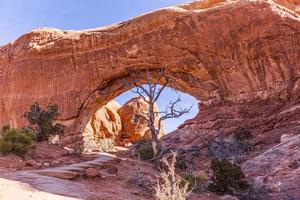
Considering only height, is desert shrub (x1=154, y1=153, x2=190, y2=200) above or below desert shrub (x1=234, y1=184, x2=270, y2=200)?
above

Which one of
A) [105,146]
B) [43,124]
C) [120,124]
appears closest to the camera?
[43,124]

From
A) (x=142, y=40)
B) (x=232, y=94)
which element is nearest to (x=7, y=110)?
(x=142, y=40)

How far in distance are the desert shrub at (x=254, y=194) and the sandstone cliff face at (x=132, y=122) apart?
29697 millimetres

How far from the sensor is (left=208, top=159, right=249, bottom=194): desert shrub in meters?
8.50

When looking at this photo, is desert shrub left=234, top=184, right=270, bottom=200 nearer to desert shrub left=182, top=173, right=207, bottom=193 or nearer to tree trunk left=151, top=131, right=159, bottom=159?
desert shrub left=182, top=173, right=207, bottom=193

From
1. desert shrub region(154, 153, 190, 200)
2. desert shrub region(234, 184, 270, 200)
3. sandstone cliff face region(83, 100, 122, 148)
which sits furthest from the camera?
sandstone cliff face region(83, 100, 122, 148)

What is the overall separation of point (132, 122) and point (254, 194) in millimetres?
32109

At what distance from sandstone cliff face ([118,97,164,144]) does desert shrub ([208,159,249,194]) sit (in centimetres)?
2859

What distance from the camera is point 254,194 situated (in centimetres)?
760

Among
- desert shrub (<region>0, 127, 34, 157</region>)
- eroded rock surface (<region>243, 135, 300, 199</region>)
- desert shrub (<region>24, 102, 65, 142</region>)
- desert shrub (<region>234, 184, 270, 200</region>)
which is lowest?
desert shrub (<region>234, 184, 270, 200</region>)

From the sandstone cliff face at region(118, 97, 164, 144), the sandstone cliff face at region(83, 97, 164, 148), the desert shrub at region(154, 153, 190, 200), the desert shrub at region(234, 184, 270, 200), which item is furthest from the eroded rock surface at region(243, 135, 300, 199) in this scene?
the sandstone cliff face at region(118, 97, 164, 144)

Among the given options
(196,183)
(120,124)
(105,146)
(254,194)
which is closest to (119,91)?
(105,146)

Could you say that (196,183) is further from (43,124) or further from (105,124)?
(105,124)

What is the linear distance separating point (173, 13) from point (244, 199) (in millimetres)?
18714
